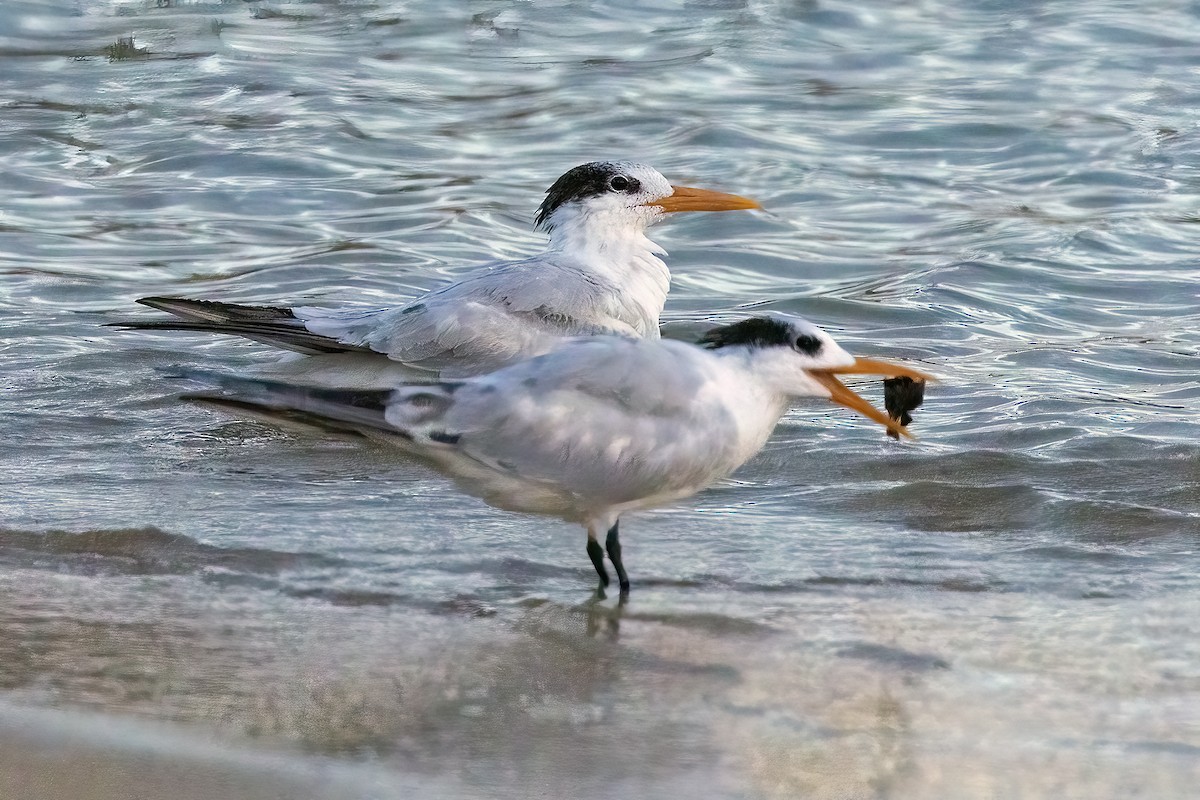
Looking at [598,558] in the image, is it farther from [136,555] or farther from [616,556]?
[136,555]

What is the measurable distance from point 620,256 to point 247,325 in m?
1.37

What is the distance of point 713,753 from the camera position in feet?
11.1

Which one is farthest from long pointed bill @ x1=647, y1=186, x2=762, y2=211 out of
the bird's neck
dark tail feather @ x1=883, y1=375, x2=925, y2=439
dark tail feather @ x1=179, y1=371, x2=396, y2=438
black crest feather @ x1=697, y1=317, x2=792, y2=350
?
dark tail feather @ x1=179, y1=371, x2=396, y2=438

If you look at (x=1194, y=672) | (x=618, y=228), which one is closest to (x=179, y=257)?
(x=618, y=228)

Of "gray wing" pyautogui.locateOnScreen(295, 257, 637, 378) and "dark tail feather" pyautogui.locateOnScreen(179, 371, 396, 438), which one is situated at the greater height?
"dark tail feather" pyautogui.locateOnScreen(179, 371, 396, 438)

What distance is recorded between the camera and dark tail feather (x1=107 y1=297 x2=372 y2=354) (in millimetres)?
5789

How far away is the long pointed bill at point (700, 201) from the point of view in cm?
658

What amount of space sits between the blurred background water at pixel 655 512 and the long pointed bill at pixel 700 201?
0.83 metres

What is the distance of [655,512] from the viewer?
533cm

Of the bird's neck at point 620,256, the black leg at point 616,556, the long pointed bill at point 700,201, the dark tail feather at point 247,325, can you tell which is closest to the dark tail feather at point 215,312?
the dark tail feather at point 247,325

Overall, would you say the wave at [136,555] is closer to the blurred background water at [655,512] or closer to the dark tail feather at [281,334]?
the blurred background water at [655,512]

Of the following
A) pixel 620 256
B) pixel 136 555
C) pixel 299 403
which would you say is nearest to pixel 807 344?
pixel 299 403

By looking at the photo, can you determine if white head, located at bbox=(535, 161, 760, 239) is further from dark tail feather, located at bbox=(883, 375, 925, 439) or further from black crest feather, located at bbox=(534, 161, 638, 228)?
dark tail feather, located at bbox=(883, 375, 925, 439)

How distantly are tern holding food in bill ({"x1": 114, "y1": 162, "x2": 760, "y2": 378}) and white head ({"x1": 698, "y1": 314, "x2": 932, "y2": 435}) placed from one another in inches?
46.4
